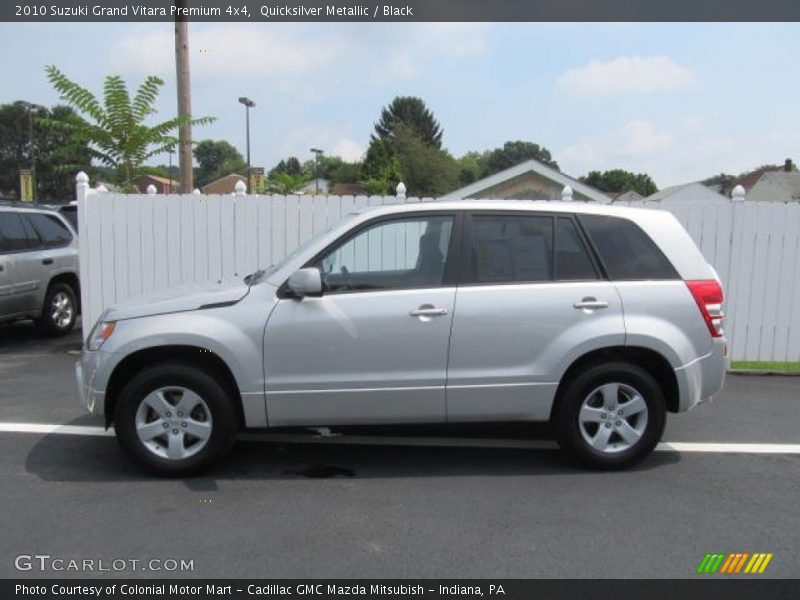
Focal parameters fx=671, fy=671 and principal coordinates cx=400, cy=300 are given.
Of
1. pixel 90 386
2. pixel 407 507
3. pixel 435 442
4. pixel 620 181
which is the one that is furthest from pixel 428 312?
pixel 620 181

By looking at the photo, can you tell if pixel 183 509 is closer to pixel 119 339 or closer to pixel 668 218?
pixel 119 339

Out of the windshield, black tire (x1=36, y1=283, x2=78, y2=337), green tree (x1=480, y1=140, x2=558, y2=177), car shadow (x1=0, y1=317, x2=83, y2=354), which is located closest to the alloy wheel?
the windshield

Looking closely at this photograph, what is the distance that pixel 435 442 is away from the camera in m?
5.20

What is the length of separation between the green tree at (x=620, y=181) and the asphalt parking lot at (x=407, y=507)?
345 feet

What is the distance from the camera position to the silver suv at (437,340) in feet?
14.1

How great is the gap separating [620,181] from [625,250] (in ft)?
361

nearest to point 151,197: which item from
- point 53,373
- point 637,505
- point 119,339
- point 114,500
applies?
point 53,373

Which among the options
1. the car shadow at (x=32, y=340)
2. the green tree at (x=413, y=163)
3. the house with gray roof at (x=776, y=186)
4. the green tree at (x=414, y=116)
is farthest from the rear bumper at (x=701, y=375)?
the green tree at (x=414, y=116)

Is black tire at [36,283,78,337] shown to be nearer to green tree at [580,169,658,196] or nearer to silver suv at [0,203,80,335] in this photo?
silver suv at [0,203,80,335]

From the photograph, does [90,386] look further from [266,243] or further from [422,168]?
[422,168]

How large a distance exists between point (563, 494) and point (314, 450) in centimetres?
186

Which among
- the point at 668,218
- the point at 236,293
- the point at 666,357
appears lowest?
the point at 666,357

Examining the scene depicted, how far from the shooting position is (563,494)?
13.8 feet

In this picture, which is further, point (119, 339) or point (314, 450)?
point (314, 450)
